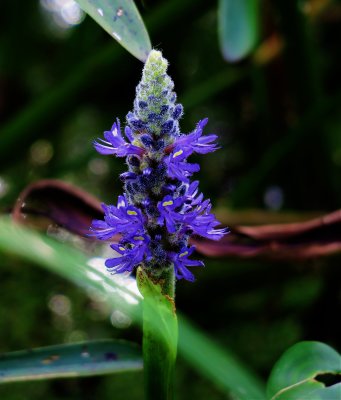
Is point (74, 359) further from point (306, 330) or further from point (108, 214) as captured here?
point (306, 330)

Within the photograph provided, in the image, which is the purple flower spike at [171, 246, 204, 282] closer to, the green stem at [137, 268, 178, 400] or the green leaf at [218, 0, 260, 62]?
the green stem at [137, 268, 178, 400]

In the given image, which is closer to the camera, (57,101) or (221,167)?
(57,101)

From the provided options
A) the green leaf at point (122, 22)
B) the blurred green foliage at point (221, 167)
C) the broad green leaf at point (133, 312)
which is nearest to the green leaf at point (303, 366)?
the broad green leaf at point (133, 312)

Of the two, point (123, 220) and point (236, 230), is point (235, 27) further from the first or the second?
point (123, 220)

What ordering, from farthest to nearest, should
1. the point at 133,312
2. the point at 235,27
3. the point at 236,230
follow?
1. the point at 235,27
2. the point at 236,230
3. the point at 133,312

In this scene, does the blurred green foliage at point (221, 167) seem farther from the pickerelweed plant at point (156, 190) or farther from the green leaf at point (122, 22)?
the pickerelweed plant at point (156, 190)

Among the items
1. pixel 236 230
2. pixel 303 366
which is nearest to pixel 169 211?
pixel 303 366

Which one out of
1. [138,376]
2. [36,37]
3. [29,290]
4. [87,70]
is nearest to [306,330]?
[138,376]

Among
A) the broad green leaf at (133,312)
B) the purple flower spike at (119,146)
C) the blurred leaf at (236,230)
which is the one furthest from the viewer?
the blurred leaf at (236,230)
